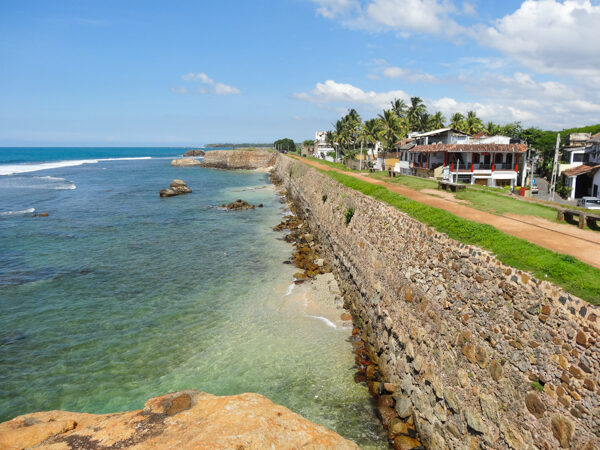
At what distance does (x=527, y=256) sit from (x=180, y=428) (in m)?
9.77

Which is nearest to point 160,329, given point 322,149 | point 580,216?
point 580,216

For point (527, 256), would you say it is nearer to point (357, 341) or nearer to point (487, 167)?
point (357, 341)

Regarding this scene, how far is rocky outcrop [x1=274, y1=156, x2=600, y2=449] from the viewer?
698cm

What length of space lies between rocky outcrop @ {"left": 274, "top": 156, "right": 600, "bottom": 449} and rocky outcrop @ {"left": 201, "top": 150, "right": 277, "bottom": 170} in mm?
112701

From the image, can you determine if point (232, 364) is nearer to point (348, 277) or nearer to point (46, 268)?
point (348, 277)

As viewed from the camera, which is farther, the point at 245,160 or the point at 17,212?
the point at 245,160

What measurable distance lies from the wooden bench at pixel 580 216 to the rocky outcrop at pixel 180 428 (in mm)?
12148

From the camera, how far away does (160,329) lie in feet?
58.1

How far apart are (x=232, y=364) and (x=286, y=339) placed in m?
2.88

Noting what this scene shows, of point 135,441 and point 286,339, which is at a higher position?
point 135,441

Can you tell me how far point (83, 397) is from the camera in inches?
514

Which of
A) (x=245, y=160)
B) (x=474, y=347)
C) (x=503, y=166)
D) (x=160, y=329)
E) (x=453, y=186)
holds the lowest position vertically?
(x=160, y=329)

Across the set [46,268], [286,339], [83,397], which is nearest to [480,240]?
[286,339]

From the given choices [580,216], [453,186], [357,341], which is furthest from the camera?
[453,186]
